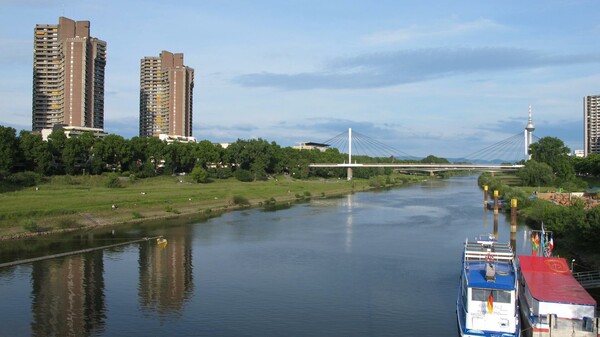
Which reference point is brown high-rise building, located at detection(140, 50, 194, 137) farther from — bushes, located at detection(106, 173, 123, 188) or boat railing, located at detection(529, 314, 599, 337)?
boat railing, located at detection(529, 314, 599, 337)

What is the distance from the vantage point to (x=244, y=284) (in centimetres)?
1623

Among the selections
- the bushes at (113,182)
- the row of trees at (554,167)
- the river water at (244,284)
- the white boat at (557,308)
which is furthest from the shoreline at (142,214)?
the row of trees at (554,167)

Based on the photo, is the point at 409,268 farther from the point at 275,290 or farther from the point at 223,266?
the point at 223,266

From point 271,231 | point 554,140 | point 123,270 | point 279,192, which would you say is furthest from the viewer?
point 554,140

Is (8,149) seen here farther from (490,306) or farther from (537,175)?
(537,175)

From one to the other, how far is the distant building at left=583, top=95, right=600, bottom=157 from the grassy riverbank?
3092 inches

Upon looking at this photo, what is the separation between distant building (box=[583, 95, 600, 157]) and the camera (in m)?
108

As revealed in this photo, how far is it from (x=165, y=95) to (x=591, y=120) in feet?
267

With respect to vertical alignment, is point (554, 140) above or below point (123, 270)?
above

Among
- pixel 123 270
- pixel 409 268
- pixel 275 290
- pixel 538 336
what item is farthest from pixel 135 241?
pixel 538 336

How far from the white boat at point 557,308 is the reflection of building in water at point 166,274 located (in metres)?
8.30

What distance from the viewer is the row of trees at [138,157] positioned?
38281 mm

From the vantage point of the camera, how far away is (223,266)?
738 inches

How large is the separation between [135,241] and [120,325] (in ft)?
36.3
